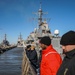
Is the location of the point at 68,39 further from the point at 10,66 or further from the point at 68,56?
the point at 10,66

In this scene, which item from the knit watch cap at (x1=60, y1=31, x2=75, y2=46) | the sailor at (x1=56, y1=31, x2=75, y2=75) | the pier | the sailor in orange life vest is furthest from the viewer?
the pier

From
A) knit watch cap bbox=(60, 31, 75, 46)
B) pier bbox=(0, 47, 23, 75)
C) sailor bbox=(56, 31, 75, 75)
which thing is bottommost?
pier bbox=(0, 47, 23, 75)

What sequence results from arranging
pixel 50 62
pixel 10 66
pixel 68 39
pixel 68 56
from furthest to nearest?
pixel 10 66, pixel 50 62, pixel 68 39, pixel 68 56

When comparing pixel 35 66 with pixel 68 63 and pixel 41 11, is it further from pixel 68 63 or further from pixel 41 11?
pixel 41 11

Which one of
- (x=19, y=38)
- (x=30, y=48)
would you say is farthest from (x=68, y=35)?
(x=19, y=38)

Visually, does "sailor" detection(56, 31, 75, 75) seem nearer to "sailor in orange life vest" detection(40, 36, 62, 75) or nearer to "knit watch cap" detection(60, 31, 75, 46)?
"knit watch cap" detection(60, 31, 75, 46)

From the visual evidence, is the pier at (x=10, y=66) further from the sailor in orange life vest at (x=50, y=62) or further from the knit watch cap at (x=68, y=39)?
the knit watch cap at (x=68, y=39)

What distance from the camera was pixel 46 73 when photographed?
5355 mm

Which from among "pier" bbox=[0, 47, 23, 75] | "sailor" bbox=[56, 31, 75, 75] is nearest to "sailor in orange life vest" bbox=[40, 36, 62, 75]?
"sailor" bbox=[56, 31, 75, 75]

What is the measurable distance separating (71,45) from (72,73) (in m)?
0.58

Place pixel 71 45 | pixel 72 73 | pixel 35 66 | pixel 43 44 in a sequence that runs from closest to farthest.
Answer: pixel 72 73 → pixel 71 45 → pixel 43 44 → pixel 35 66

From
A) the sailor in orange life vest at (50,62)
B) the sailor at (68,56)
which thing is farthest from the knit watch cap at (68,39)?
→ the sailor in orange life vest at (50,62)

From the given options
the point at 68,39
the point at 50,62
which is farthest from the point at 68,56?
the point at 50,62

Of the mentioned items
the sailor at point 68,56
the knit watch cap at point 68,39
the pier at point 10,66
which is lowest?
the pier at point 10,66
